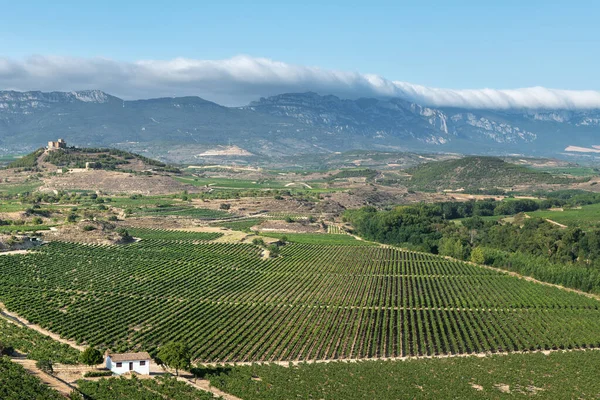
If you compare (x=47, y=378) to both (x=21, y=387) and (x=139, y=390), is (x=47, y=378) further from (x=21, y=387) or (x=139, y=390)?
(x=139, y=390)

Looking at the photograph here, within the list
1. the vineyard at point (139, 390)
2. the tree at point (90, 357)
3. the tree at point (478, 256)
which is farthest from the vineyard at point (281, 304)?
the vineyard at point (139, 390)

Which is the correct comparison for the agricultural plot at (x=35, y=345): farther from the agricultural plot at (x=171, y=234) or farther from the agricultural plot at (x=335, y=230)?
the agricultural plot at (x=335, y=230)

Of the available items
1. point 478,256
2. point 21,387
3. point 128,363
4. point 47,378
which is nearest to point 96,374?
point 128,363

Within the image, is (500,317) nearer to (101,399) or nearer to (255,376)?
(255,376)

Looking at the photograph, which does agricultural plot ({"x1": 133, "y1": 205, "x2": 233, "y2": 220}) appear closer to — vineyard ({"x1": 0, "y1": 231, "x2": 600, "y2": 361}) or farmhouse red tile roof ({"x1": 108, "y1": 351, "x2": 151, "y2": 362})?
vineyard ({"x1": 0, "y1": 231, "x2": 600, "y2": 361})

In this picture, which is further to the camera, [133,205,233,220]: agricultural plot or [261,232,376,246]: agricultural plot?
[133,205,233,220]: agricultural plot

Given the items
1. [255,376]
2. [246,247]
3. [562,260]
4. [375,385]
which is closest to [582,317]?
[562,260]

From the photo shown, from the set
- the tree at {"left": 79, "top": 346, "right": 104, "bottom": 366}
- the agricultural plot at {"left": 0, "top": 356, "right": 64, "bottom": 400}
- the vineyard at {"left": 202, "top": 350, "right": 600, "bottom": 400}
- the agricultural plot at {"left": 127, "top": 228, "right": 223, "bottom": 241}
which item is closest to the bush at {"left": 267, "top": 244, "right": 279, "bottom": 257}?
the agricultural plot at {"left": 127, "top": 228, "right": 223, "bottom": 241}
